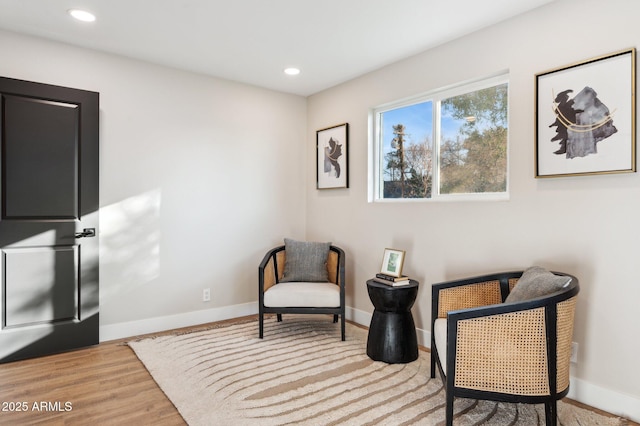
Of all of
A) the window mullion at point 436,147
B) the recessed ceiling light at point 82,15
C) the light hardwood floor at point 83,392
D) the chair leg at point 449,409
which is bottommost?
the light hardwood floor at point 83,392

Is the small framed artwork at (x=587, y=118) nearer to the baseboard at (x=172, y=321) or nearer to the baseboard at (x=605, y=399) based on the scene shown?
the baseboard at (x=605, y=399)

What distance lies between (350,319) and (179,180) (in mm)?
2146

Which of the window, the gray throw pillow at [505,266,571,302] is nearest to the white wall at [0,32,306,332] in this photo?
the window

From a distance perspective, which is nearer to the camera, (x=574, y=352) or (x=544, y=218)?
(x=574, y=352)

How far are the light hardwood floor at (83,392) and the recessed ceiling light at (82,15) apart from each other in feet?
7.87

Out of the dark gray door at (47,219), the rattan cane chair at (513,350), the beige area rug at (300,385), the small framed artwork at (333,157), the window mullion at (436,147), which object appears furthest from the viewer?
the small framed artwork at (333,157)

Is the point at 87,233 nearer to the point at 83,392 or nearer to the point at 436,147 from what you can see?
the point at 83,392

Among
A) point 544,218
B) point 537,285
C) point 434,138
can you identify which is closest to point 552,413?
point 537,285

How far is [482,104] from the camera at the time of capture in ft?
9.60

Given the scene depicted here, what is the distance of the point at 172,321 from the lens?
11.9 ft

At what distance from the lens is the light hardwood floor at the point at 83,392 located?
6.83ft

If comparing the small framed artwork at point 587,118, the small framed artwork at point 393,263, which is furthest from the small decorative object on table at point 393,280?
the small framed artwork at point 587,118

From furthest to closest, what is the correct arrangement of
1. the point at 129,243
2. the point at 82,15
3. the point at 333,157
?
1. the point at 333,157
2. the point at 129,243
3. the point at 82,15

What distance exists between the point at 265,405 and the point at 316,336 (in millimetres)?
1210
